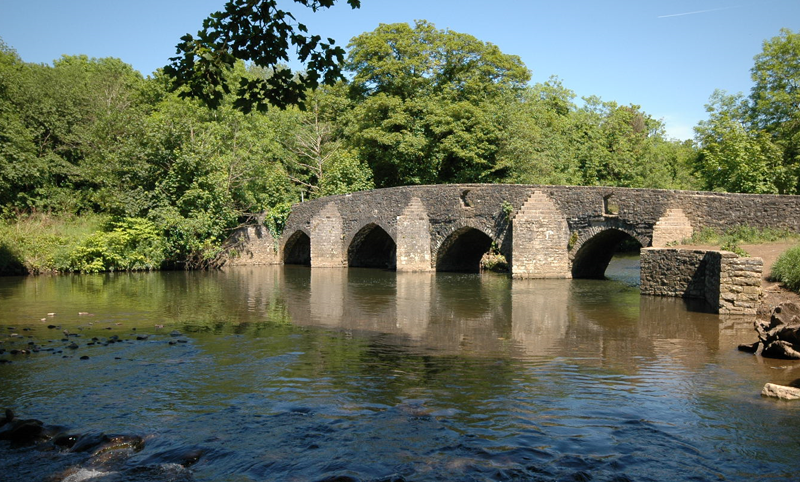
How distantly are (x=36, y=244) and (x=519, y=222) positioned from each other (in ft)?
64.8

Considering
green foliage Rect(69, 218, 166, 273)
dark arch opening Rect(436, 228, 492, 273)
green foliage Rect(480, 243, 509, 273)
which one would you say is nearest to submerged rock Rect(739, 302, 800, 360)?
dark arch opening Rect(436, 228, 492, 273)

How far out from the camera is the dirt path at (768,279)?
1357 centimetres

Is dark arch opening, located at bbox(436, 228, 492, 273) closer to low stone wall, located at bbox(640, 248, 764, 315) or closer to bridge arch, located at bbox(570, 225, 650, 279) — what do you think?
bridge arch, located at bbox(570, 225, 650, 279)

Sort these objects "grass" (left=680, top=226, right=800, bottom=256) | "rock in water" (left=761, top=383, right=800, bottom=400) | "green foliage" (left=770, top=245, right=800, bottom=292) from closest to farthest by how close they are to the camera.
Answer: "rock in water" (left=761, top=383, right=800, bottom=400) → "green foliage" (left=770, top=245, right=800, bottom=292) → "grass" (left=680, top=226, right=800, bottom=256)

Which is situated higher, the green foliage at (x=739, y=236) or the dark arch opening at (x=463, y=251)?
the green foliage at (x=739, y=236)

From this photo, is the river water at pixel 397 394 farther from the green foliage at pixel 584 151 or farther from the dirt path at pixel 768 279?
the green foliage at pixel 584 151

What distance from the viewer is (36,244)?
88.5ft

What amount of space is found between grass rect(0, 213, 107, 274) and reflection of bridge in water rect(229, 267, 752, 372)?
956cm

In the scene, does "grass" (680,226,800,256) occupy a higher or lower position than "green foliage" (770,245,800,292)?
higher

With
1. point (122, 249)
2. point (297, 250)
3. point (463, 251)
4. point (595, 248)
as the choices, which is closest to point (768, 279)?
point (595, 248)

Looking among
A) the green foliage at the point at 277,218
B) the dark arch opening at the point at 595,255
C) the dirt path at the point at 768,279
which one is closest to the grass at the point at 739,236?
the dirt path at the point at 768,279

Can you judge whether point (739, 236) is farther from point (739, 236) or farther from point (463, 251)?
point (463, 251)

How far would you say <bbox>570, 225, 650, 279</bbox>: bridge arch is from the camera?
68.5 feet

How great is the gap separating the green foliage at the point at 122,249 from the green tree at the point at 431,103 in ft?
36.6
